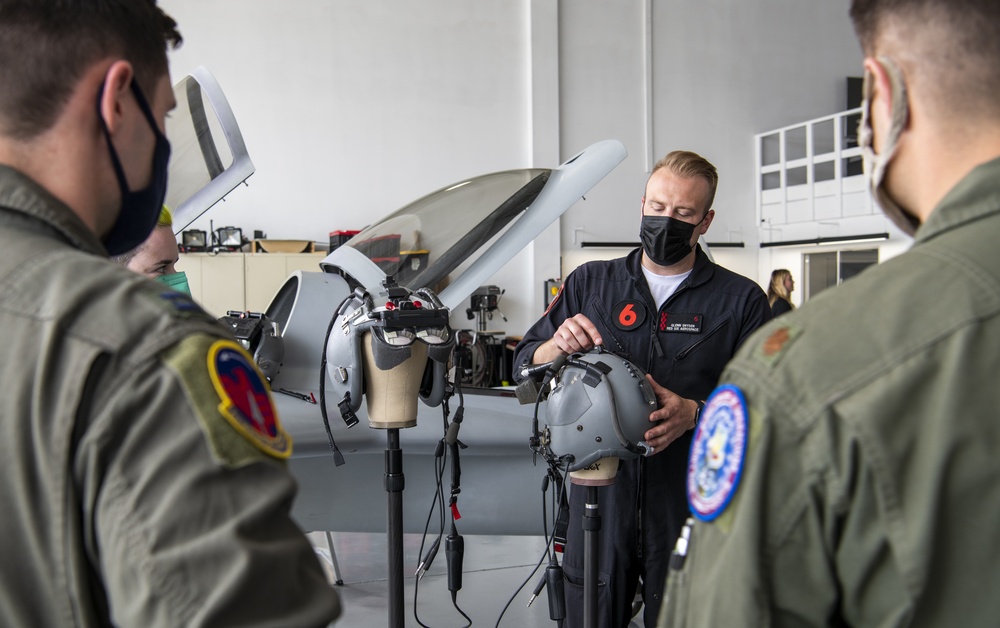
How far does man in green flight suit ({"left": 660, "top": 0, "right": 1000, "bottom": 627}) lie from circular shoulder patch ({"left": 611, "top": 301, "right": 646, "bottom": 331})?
1.64 m

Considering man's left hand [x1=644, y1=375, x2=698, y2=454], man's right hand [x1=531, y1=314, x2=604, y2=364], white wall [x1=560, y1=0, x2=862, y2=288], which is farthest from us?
white wall [x1=560, y1=0, x2=862, y2=288]

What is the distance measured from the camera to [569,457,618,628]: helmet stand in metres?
2.18

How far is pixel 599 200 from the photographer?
42.7 ft

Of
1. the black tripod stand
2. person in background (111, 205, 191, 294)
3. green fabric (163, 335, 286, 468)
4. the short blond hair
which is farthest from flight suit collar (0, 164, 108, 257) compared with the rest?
the short blond hair

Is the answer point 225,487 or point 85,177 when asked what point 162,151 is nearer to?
point 85,177

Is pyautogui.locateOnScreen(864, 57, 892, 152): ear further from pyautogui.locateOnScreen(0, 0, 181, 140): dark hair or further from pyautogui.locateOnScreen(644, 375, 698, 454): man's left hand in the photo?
pyautogui.locateOnScreen(644, 375, 698, 454): man's left hand

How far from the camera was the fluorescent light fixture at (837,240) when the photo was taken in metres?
12.4

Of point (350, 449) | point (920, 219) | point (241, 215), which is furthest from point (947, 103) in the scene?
point (241, 215)

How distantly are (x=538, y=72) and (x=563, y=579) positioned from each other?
36.1 ft

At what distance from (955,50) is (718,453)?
51 cm

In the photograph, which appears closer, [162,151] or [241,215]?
[162,151]

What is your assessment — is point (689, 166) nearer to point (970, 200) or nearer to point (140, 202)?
point (970, 200)

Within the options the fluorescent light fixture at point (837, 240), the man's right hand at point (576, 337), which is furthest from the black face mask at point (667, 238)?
the fluorescent light fixture at point (837, 240)

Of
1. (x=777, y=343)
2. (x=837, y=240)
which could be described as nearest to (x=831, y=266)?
(x=837, y=240)
